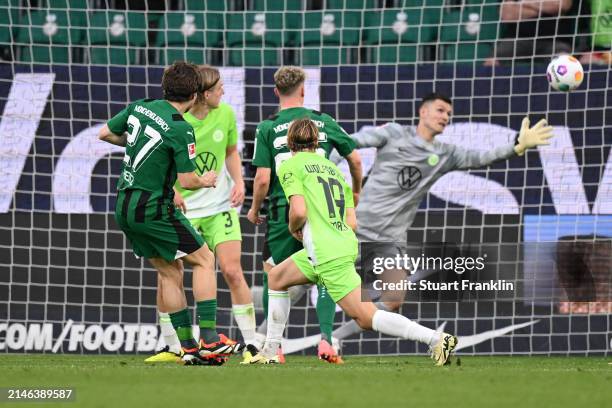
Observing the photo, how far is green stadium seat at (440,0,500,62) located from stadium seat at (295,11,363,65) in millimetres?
845

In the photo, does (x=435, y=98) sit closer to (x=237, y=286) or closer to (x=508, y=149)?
(x=508, y=149)

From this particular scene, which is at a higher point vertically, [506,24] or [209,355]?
[506,24]

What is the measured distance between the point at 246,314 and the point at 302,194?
60.9 inches

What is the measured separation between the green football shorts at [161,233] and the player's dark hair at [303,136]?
773 mm

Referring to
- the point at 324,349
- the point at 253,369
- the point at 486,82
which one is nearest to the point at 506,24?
the point at 486,82

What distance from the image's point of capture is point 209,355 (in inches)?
273

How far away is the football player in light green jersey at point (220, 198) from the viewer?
8070 mm

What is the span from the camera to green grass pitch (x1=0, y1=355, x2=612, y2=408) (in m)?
4.49

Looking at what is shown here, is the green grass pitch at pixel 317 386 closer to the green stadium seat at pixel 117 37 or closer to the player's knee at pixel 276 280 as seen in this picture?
the player's knee at pixel 276 280

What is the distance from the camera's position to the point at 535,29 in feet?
37.0

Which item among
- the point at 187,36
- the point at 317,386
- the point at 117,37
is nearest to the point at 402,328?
the point at 317,386

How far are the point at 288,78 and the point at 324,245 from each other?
60.7 inches

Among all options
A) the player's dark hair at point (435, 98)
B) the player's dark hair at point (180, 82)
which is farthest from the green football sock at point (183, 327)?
the player's dark hair at point (435, 98)

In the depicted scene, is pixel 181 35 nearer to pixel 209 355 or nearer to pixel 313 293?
pixel 313 293
